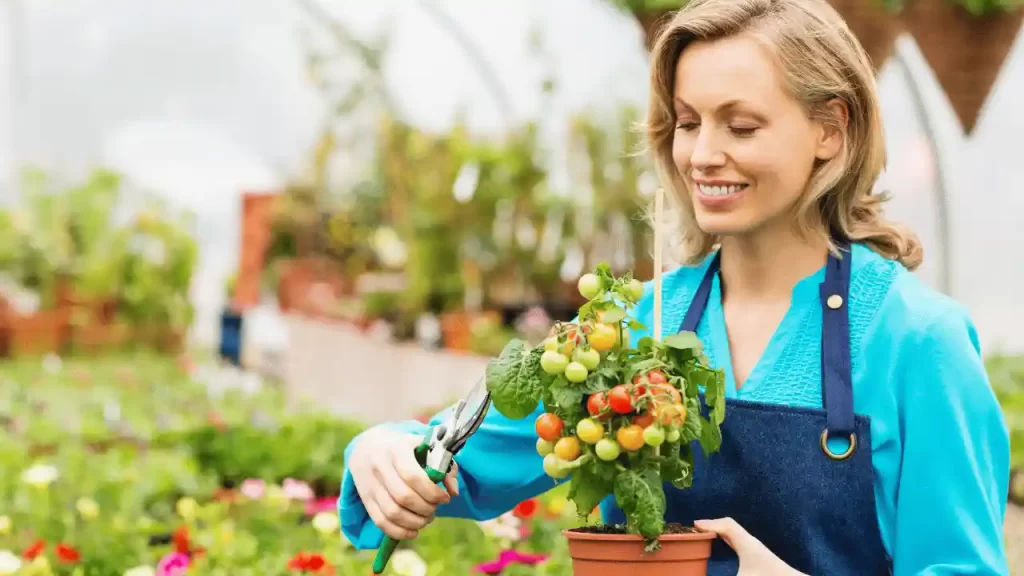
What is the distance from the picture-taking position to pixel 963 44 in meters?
3.43

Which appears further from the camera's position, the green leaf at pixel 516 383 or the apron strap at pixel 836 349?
the apron strap at pixel 836 349

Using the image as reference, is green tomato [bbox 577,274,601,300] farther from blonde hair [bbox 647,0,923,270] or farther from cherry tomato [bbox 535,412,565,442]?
blonde hair [bbox 647,0,923,270]

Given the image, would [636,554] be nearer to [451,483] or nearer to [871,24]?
[451,483]

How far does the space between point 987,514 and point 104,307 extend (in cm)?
1149

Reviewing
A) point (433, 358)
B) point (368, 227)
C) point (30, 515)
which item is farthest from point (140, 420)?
point (368, 227)

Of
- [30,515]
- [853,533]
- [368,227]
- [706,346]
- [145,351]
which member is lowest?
[145,351]

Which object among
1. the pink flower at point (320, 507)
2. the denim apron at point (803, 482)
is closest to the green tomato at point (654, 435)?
the denim apron at point (803, 482)

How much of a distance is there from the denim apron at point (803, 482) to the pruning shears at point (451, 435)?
0.26 metres

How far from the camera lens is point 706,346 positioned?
1454mm

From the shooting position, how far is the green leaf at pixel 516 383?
116 centimetres

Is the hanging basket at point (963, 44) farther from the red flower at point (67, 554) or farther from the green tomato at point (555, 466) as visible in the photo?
the green tomato at point (555, 466)

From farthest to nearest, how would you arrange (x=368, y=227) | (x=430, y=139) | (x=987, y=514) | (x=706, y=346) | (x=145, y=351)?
(x=368, y=227) → (x=145, y=351) → (x=430, y=139) → (x=706, y=346) → (x=987, y=514)

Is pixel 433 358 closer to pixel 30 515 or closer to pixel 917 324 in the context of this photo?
pixel 30 515

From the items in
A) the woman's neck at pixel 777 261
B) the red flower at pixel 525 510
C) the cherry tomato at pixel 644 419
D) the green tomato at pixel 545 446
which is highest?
the woman's neck at pixel 777 261
